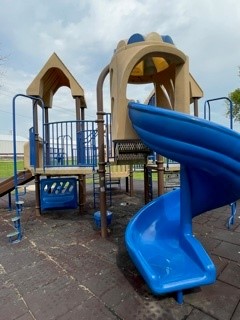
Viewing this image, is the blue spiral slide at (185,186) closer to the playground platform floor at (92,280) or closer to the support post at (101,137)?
the playground platform floor at (92,280)

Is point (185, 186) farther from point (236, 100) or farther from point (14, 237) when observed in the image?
point (236, 100)

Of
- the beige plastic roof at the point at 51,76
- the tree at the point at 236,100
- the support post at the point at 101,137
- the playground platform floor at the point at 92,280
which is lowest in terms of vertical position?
the playground platform floor at the point at 92,280

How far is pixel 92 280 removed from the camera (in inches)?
112

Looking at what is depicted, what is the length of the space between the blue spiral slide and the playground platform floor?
0.88 ft

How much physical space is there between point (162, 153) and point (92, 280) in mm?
1794

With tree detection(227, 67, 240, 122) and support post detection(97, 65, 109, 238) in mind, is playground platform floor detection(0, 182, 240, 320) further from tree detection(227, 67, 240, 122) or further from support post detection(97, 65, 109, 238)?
tree detection(227, 67, 240, 122)

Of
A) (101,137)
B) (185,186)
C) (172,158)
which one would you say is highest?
(101,137)

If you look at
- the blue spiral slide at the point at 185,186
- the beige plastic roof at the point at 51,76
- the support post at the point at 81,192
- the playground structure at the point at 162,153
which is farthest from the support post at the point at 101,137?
the support post at the point at 81,192

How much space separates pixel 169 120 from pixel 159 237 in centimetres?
188

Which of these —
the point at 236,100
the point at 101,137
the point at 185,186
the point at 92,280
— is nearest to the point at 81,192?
the point at 101,137

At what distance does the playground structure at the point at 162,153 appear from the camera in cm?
221

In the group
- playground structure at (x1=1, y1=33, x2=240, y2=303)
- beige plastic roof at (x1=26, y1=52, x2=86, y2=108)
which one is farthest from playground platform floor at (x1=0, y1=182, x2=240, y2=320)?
beige plastic roof at (x1=26, y1=52, x2=86, y2=108)

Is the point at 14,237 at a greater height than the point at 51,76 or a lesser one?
lesser

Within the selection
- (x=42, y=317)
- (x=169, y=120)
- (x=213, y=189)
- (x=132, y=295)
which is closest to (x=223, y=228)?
(x=213, y=189)
